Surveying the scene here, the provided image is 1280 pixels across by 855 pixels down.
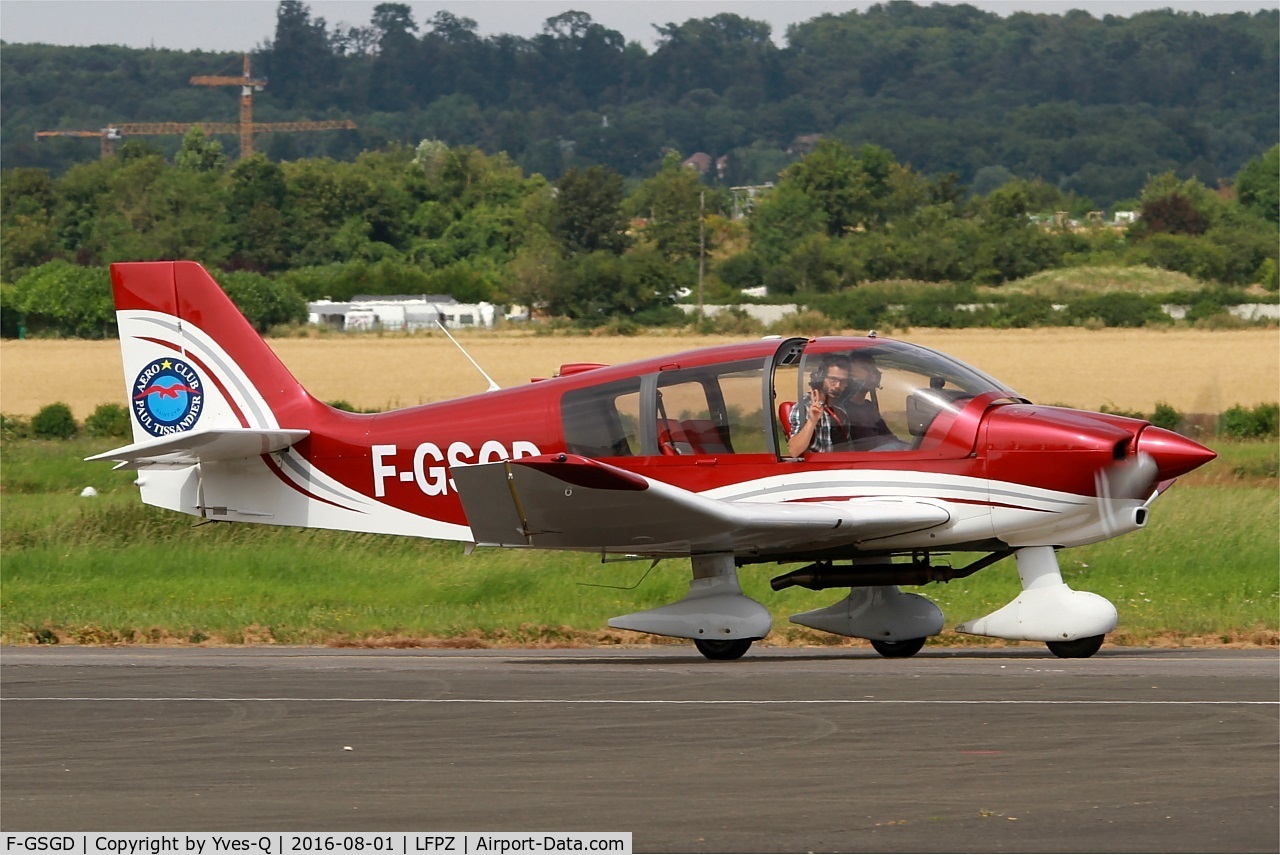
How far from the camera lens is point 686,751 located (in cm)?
793

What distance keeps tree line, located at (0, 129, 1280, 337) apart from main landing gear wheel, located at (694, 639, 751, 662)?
5196cm

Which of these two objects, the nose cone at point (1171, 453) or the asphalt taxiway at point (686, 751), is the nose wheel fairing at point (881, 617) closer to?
the asphalt taxiway at point (686, 751)

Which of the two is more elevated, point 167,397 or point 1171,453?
point 167,397

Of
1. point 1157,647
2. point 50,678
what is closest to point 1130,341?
point 1157,647

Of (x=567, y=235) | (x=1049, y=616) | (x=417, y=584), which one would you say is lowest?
(x=567, y=235)

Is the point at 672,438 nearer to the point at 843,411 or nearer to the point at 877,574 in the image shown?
the point at 843,411

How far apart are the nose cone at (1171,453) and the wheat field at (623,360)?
91.5ft

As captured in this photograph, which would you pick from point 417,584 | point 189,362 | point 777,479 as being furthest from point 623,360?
point 777,479

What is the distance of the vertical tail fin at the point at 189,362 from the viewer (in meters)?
13.4

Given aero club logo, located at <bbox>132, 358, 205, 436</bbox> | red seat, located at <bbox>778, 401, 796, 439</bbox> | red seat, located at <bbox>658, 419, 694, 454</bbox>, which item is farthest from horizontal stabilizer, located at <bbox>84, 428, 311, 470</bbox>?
red seat, located at <bbox>778, 401, 796, 439</bbox>

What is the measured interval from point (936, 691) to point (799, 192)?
284ft

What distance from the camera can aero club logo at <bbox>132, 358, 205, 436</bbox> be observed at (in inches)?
527

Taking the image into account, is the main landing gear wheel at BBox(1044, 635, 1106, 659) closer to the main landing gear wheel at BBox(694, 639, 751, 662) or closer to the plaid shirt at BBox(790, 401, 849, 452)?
the plaid shirt at BBox(790, 401, 849, 452)

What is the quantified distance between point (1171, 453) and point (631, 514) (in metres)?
3.37
